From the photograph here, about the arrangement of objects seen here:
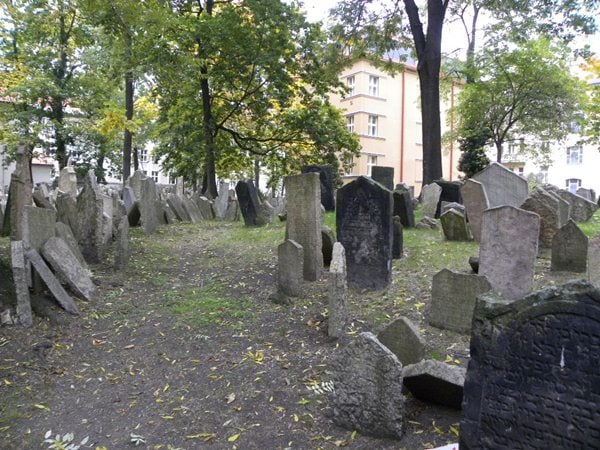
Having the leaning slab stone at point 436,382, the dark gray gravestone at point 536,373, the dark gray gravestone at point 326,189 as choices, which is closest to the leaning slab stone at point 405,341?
the leaning slab stone at point 436,382

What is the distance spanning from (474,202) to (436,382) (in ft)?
17.9

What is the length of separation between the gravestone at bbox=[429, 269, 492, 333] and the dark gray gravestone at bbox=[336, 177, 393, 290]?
1310 mm

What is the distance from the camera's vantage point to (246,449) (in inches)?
139

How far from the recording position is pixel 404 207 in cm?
1049

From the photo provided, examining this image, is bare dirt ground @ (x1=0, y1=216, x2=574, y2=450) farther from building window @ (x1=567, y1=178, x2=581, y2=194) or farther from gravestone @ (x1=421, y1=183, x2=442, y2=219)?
building window @ (x1=567, y1=178, x2=581, y2=194)

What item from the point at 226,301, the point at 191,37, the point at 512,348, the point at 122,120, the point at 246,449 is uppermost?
the point at 191,37

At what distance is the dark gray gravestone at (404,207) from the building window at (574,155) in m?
36.9

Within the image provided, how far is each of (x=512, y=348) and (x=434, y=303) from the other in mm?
2550

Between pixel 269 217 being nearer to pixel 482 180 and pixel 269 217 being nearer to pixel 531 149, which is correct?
pixel 482 180

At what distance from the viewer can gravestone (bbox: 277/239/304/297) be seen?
6352mm

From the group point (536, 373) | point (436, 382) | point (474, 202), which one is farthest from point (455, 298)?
point (474, 202)

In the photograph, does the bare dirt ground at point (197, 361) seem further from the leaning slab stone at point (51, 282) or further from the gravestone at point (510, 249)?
the gravestone at point (510, 249)

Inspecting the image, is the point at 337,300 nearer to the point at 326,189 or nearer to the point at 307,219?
the point at 307,219

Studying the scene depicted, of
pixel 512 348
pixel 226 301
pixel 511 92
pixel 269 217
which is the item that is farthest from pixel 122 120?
pixel 511 92
